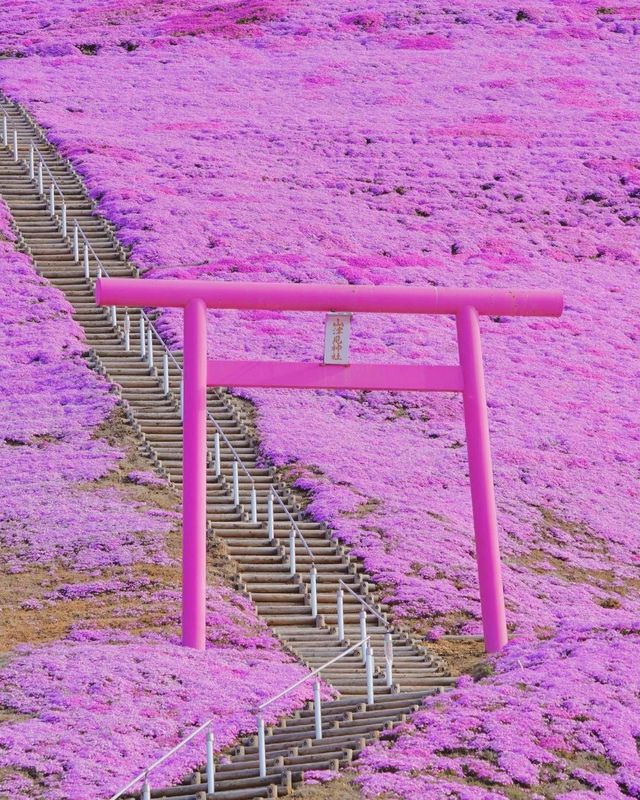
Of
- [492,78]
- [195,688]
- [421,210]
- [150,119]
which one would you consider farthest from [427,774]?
[492,78]

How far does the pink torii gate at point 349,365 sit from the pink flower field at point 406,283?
8.73 ft

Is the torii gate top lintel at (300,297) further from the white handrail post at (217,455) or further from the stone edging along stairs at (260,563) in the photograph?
the white handrail post at (217,455)

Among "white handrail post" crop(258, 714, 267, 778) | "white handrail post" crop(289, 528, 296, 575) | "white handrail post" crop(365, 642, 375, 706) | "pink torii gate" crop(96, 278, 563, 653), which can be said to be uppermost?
"pink torii gate" crop(96, 278, 563, 653)

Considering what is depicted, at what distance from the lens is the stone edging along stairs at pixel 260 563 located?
22.3 meters

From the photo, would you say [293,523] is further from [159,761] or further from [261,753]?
[159,761]

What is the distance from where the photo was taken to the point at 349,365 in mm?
28719

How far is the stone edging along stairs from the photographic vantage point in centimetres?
2233

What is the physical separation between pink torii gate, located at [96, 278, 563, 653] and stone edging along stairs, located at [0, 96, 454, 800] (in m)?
2.83

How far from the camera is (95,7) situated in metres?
86.7

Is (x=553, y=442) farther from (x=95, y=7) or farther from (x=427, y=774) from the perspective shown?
(x=95, y=7)

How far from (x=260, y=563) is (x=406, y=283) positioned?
20.5 meters

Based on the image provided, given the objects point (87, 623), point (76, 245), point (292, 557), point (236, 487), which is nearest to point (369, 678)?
point (87, 623)

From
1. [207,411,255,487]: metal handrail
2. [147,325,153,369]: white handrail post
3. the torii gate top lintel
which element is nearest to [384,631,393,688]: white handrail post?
the torii gate top lintel

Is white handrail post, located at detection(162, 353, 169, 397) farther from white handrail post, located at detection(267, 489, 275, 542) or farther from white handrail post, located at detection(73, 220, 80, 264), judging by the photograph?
white handrail post, located at detection(73, 220, 80, 264)
